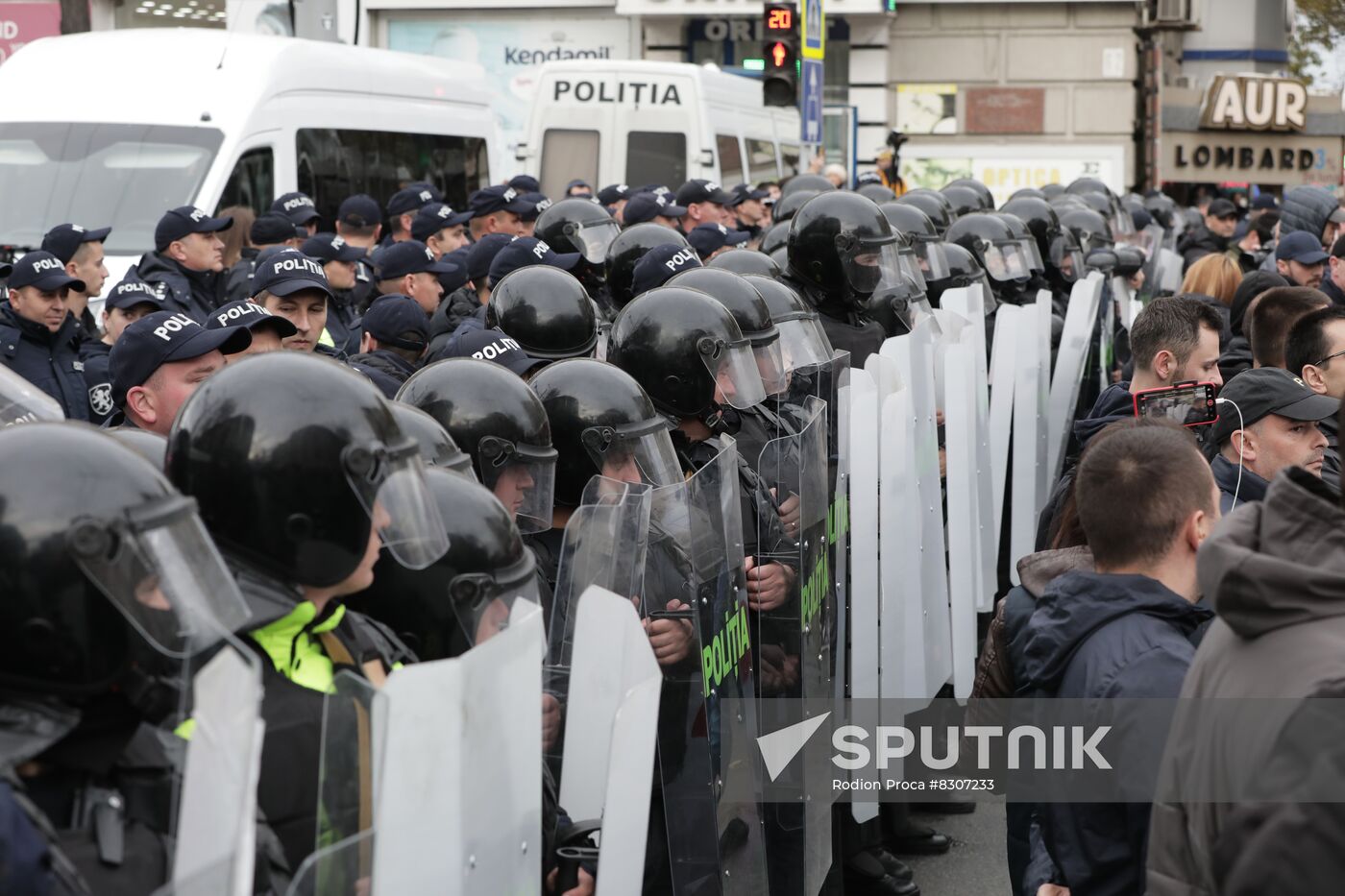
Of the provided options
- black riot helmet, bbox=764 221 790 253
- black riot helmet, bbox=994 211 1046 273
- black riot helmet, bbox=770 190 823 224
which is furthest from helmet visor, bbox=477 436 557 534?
black riot helmet, bbox=770 190 823 224

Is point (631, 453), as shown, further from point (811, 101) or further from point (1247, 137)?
point (1247, 137)

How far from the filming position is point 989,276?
9117 mm

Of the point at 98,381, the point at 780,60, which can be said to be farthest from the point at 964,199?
the point at 98,381

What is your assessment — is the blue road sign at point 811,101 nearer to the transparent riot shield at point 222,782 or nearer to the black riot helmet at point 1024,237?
the black riot helmet at point 1024,237

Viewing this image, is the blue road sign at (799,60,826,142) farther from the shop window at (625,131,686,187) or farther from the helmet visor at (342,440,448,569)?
the helmet visor at (342,440,448,569)

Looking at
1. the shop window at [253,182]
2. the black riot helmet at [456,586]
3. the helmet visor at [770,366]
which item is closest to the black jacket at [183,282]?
the shop window at [253,182]

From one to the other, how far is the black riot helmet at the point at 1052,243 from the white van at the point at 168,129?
16.0ft

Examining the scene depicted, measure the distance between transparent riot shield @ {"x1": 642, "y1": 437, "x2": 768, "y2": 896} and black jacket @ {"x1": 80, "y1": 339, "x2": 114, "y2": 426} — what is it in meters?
3.89

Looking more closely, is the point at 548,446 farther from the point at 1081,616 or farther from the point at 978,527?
the point at 978,527

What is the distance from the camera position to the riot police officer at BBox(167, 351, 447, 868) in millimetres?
2455

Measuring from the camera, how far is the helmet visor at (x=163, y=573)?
2.03m

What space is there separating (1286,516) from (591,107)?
14.6 meters

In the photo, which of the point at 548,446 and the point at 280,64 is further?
the point at 280,64

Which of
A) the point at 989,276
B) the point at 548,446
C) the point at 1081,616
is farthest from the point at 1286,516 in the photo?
the point at 989,276
